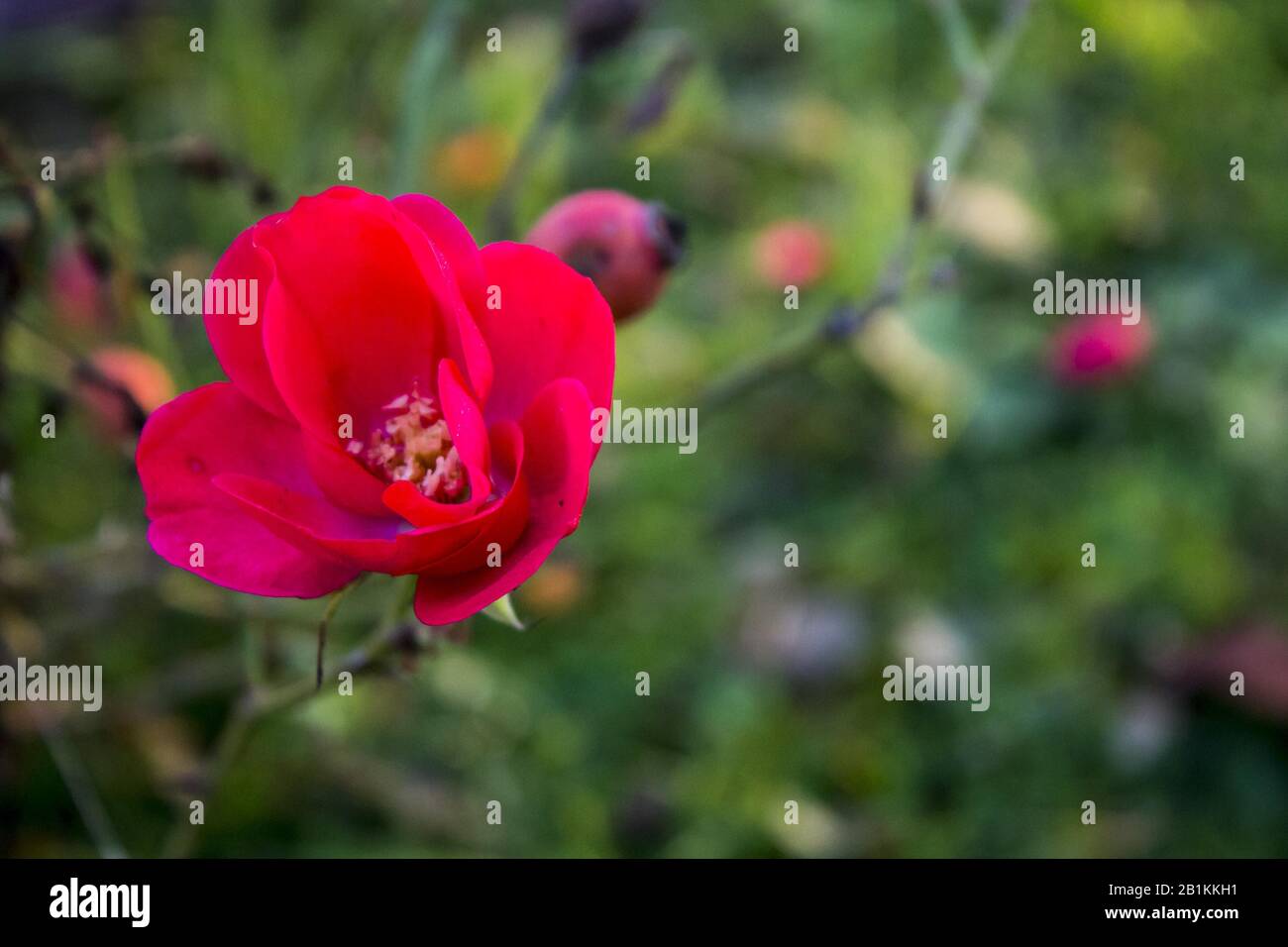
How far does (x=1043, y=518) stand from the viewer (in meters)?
1.58

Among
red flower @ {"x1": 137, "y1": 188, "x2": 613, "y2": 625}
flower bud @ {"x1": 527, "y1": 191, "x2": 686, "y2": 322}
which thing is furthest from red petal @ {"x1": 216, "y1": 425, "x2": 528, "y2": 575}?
flower bud @ {"x1": 527, "y1": 191, "x2": 686, "y2": 322}

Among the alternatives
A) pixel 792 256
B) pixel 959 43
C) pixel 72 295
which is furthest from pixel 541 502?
pixel 792 256

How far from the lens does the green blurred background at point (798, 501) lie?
1231 millimetres

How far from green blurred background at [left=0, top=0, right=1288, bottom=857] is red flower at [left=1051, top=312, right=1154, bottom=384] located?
5cm

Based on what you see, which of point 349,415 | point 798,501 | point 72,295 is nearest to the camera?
point 349,415

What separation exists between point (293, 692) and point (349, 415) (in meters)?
0.17

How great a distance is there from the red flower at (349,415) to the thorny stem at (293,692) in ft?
0.14

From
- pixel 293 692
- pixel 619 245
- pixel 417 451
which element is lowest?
pixel 293 692

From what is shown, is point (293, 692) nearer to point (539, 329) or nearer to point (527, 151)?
point (539, 329)

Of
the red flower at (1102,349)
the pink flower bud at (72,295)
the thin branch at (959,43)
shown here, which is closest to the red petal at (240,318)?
the thin branch at (959,43)

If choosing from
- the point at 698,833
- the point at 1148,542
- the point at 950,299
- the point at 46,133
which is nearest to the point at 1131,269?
the point at 950,299

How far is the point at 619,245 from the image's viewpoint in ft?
2.28

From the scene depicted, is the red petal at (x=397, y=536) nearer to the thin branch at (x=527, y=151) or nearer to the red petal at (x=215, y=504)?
the red petal at (x=215, y=504)

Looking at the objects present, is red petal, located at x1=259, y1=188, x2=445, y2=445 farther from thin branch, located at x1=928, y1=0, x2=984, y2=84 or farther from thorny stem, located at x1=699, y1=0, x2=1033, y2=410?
thin branch, located at x1=928, y1=0, x2=984, y2=84
